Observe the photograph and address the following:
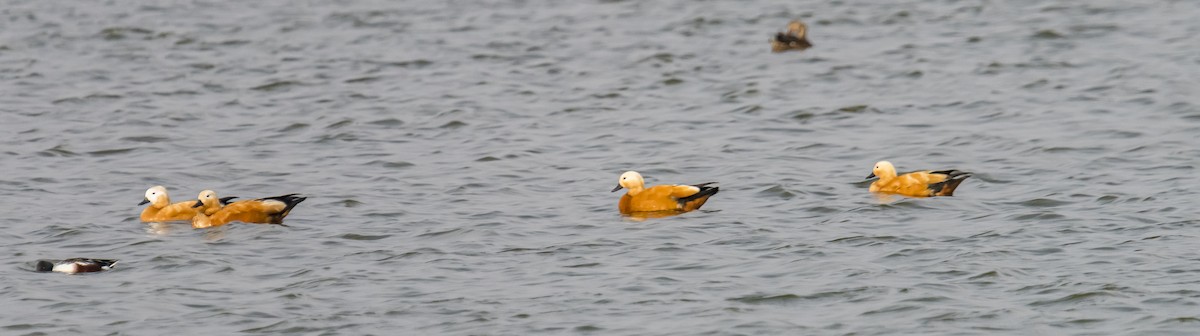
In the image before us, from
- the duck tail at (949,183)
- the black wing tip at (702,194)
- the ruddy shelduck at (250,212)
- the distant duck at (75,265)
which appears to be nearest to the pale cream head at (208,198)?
the ruddy shelduck at (250,212)

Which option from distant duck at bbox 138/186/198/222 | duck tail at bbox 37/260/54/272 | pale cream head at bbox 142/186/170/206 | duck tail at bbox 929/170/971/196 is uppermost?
duck tail at bbox 37/260/54/272

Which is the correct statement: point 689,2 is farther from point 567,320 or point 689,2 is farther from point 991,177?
point 567,320

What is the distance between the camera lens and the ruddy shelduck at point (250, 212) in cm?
1542

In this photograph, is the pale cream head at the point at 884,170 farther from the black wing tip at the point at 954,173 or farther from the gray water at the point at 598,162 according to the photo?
the black wing tip at the point at 954,173

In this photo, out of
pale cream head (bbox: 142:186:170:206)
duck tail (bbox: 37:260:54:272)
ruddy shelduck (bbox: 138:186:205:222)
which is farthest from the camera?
pale cream head (bbox: 142:186:170:206)

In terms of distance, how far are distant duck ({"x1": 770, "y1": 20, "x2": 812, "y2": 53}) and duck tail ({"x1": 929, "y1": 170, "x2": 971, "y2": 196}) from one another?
9964 mm

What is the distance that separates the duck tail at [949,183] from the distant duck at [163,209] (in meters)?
6.23

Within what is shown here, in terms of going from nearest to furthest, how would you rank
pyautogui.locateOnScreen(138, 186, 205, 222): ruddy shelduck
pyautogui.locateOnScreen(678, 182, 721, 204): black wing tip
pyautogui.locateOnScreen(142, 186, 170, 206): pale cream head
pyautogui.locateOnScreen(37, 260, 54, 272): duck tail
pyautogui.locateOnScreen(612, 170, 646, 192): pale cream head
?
pyautogui.locateOnScreen(37, 260, 54, 272): duck tail < pyautogui.locateOnScreen(678, 182, 721, 204): black wing tip < pyautogui.locateOnScreen(138, 186, 205, 222): ruddy shelduck < pyautogui.locateOnScreen(142, 186, 170, 206): pale cream head < pyautogui.locateOnScreen(612, 170, 646, 192): pale cream head

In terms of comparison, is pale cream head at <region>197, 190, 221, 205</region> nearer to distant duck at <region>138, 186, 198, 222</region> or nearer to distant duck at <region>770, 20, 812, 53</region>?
distant duck at <region>138, 186, 198, 222</region>

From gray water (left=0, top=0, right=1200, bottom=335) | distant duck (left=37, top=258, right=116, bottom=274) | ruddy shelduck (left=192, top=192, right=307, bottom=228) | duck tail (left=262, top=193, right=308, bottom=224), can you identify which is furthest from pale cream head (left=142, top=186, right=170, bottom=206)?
distant duck (left=37, top=258, right=116, bottom=274)

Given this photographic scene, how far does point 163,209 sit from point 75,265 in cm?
241

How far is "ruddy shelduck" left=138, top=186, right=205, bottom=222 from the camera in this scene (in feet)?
51.7

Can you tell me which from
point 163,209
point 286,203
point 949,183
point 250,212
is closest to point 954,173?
point 949,183

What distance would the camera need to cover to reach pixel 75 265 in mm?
13422
